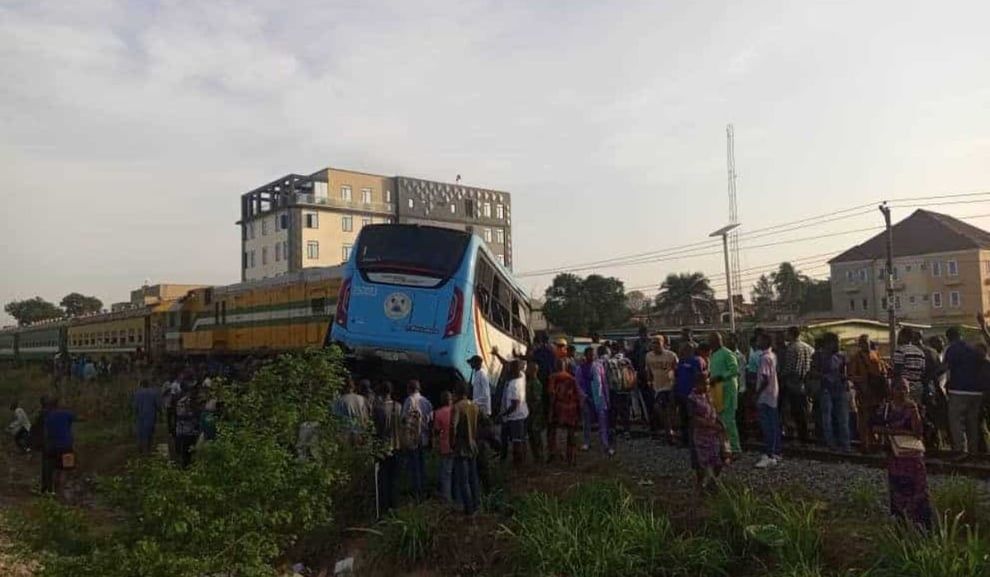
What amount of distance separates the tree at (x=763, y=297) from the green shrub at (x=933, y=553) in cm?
6471

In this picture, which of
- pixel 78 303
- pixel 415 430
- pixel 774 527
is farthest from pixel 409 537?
pixel 78 303

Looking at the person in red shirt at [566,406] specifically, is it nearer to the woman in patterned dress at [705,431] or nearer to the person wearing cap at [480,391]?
the person wearing cap at [480,391]

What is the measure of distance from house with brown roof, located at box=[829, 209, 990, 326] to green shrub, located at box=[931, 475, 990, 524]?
168 feet

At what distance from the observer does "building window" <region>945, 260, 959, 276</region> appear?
55844 mm

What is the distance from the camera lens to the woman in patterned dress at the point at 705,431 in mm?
8773

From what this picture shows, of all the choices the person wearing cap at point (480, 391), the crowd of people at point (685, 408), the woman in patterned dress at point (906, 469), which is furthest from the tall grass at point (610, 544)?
the person wearing cap at point (480, 391)

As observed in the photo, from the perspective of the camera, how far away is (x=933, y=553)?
234 inches

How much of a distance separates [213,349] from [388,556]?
67.8 ft

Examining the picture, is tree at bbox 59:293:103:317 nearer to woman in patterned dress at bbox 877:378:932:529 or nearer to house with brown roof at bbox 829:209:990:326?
house with brown roof at bbox 829:209:990:326

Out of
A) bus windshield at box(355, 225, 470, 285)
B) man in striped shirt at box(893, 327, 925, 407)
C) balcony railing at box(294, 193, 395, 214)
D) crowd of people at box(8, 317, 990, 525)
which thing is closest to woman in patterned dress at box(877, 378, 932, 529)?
crowd of people at box(8, 317, 990, 525)

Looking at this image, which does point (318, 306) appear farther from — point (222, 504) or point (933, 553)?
point (933, 553)

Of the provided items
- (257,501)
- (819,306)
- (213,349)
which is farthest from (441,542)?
(819,306)

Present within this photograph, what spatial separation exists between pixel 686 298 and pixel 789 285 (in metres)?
15.3

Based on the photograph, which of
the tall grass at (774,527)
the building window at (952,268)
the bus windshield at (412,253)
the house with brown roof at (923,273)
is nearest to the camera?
the tall grass at (774,527)
